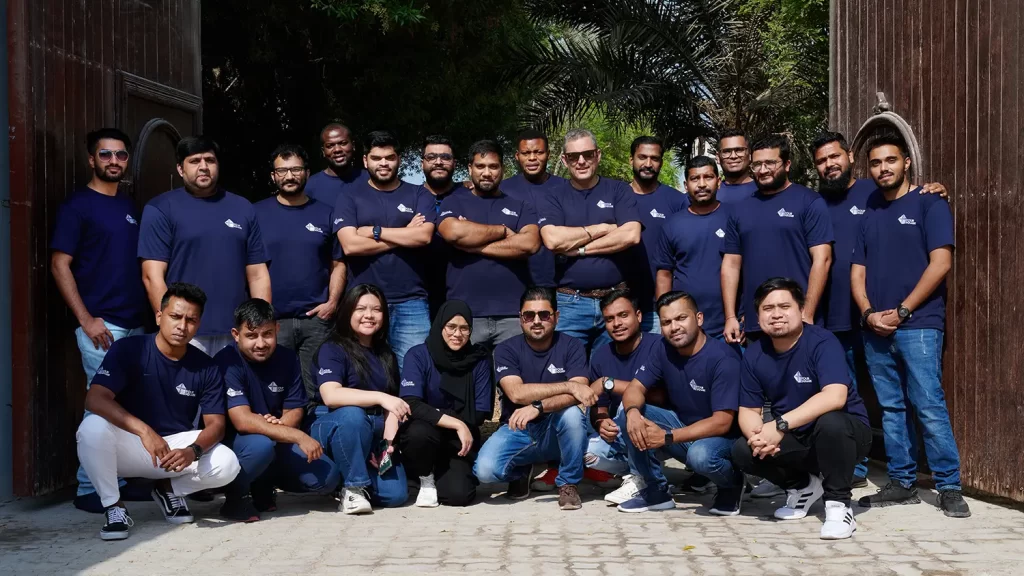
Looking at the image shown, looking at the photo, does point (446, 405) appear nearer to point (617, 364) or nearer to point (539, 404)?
point (539, 404)

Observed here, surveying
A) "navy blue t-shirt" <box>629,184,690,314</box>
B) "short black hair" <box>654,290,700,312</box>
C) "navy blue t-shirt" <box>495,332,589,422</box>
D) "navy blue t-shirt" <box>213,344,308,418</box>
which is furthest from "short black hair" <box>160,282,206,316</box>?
"navy blue t-shirt" <box>629,184,690,314</box>

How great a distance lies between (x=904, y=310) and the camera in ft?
22.1

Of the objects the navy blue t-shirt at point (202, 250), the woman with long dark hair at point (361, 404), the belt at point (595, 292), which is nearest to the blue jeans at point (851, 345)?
the belt at point (595, 292)

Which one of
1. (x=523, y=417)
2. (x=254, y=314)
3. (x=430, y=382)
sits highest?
(x=254, y=314)

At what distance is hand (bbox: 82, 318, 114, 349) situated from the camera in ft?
22.4

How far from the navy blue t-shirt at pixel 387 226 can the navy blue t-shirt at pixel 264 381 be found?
0.85 m

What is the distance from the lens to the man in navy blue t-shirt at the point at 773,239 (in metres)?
7.09

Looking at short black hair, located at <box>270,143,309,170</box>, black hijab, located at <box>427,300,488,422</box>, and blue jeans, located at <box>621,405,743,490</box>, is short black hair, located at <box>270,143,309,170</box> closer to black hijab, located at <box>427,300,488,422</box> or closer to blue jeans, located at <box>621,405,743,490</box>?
black hijab, located at <box>427,300,488,422</box>

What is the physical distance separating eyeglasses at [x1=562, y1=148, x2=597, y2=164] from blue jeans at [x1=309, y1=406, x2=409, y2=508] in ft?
7.03

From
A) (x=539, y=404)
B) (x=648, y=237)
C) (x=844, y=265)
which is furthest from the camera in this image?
(x=648, y=237)

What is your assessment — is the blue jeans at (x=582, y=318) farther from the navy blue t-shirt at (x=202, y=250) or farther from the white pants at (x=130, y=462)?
the white pants at (x=130, y=462)

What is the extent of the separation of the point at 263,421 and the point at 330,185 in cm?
206

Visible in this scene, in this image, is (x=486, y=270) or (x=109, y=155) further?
(x=486, y=270)

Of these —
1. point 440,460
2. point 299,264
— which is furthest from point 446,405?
point 299,264
